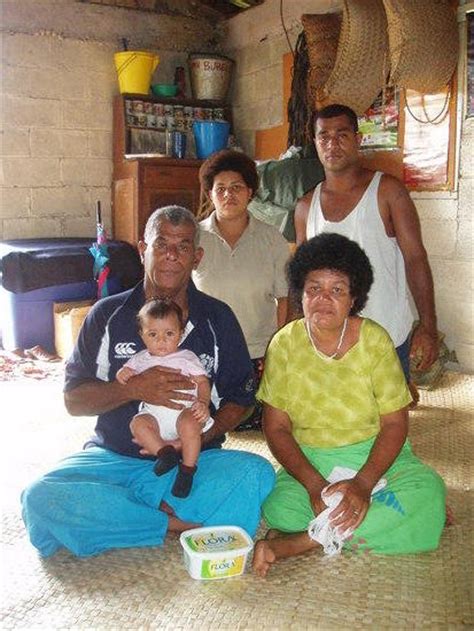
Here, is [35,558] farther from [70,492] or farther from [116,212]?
[116,212]

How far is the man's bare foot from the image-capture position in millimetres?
1849

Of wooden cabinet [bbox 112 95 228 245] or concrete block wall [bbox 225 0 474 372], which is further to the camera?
wooden cabinet [bbox 112 95 228 245]

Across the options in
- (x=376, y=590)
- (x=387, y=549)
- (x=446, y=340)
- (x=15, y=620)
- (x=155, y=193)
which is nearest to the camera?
(x=15, y=620)

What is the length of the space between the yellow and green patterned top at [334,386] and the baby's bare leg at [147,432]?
0.34 m

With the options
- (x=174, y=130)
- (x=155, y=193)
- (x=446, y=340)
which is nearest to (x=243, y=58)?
(x=174, y=130)

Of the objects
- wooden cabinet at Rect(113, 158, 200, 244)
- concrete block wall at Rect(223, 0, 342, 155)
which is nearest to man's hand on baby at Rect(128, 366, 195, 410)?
wooden cabinet at Rect(113, 158, 200, 244)

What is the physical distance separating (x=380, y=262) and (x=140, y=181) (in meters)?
3.05

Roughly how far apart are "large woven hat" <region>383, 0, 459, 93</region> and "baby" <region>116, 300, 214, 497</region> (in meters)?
2.39

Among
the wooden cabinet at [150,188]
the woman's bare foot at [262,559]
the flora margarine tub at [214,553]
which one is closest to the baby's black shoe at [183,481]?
the flora margarine tub at [214,553]

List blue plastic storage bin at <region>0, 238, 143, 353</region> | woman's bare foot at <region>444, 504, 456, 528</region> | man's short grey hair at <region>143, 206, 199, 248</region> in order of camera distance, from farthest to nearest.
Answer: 1. blue plastic storage bin at <region>0, 238, 143, 353</region>
2. woman's bare foot at <region>444, 504, 456, 528</region>
3. man's short grey hair at <region>143, 206, 199, 248</region>

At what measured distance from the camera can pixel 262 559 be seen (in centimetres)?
185

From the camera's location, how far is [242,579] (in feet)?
6.04

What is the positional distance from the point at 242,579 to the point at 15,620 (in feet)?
1.92

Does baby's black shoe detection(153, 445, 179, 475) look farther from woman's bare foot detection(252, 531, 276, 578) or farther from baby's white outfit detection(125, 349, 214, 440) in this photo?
woman's bare foot detection(252, 531, 276, 578)
